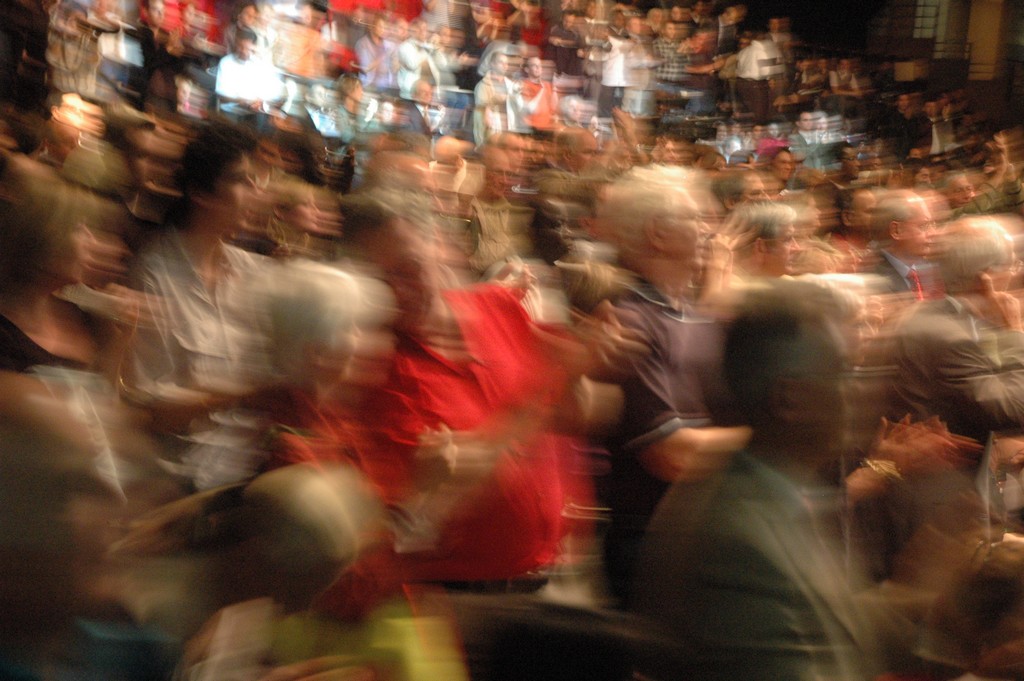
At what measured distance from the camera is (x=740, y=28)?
1418cm

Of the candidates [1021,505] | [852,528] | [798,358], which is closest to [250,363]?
[798,358]

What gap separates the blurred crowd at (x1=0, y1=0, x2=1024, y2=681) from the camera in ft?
5.17

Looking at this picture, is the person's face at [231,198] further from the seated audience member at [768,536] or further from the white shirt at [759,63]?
the white shirt at [759,63]

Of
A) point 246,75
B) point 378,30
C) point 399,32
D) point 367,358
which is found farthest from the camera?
point 399,32

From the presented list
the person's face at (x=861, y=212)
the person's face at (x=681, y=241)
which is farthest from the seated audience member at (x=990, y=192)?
the person's face at (x=681, y=241)

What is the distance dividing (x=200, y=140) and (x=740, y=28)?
12.5 meters

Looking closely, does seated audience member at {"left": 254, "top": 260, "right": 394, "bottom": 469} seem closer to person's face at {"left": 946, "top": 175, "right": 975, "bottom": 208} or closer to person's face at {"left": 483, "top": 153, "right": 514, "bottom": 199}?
person's face at {"left": 483, "top": 153, "right": 514, "bottom": 199}

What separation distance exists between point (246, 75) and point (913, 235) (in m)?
5.77

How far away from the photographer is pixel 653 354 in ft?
7.62

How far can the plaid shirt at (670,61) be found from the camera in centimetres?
1189

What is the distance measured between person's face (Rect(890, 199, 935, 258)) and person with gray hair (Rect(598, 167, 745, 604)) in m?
2.06

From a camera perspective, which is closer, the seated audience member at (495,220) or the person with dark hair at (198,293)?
the person with dark hair at (198,293)

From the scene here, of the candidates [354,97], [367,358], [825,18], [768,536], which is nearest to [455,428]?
[367,358]

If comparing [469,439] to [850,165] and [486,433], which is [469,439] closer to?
[486,433]
